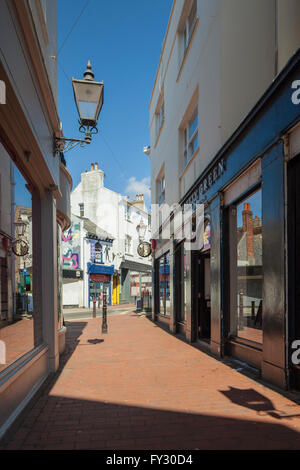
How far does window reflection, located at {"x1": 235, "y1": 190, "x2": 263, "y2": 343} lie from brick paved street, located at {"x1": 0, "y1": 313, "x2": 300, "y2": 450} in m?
0.89

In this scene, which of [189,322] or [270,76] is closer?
[270,76]

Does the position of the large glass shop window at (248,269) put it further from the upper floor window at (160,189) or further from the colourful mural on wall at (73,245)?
the colourful mural on wall at (73,245)

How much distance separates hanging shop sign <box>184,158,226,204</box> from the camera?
22.9ft

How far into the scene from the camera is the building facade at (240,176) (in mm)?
4582

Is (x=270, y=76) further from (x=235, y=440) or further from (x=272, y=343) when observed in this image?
(x=235, y=440)

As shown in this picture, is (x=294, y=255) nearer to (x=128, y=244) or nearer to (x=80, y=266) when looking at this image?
(x=80, y=266)

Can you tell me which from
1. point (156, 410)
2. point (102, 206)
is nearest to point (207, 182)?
point (156, 410)

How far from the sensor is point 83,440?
3.15 meters

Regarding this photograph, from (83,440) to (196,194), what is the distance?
678 centimetres

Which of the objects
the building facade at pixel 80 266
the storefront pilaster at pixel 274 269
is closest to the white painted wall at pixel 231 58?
the storefront pilaster at pixel 274 269

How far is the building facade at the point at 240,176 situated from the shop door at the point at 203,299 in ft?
0.09

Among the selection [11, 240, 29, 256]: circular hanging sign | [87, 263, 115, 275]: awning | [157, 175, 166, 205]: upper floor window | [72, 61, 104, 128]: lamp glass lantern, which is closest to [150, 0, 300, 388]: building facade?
[72, 61, 104, 128]: lamp glass lantern

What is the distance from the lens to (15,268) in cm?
431
